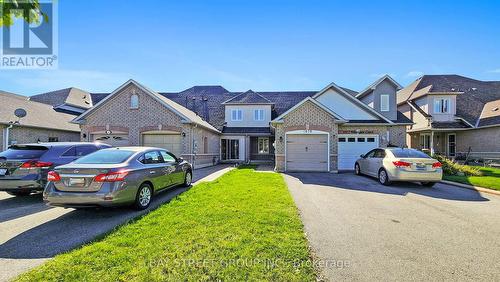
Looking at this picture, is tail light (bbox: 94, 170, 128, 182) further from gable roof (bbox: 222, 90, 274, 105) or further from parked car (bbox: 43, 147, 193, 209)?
gable roof (bbox: 222, 90, 274, 105)

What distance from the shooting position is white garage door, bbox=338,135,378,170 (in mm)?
16109

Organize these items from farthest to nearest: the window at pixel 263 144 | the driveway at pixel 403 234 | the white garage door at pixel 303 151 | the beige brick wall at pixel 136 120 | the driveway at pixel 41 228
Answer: the window at pixel 263 144
the beige brick wall at pixel 136 120
the white garage door at pixel 303 151
the driveway at pixel 41 228
the driveway at pixel 403 234

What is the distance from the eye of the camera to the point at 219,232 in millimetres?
4484

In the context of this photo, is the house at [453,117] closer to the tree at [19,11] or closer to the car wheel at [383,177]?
the car wheel at [383,177]

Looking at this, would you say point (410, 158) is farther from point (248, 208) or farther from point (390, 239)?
point (248, 208)

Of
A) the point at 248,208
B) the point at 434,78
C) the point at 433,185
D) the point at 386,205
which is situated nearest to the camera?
the point at 248,208

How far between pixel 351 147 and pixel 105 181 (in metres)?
14.7

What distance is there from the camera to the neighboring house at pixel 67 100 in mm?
25255

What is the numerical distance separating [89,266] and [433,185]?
39.4 feet

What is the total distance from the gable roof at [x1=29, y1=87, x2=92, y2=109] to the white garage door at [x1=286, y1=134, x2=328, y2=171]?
79.8 ft

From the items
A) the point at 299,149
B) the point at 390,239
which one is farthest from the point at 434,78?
the point at 390,239

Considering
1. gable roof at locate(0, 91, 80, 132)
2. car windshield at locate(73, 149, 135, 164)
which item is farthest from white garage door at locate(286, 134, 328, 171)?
gable roof at locate(0, 91, 80, 132)

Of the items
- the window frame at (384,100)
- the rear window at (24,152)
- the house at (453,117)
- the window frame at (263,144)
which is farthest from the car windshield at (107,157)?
the house at (453,117)

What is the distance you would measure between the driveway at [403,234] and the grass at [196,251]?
490mm
